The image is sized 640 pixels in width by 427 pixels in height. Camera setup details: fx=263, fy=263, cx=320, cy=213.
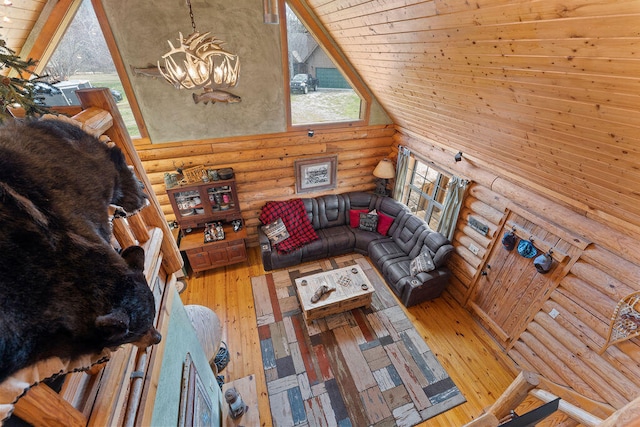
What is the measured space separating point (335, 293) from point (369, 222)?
183 centimetres

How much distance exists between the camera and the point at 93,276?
47cm

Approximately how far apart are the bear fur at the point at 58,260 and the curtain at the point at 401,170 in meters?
4.94

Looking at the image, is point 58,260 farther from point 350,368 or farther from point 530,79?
point 350,368

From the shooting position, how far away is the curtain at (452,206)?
12.8ft

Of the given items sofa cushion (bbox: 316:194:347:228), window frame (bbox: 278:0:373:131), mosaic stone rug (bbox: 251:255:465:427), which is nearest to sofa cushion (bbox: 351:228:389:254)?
sofa cushion (bbox: 316:194:347:228)

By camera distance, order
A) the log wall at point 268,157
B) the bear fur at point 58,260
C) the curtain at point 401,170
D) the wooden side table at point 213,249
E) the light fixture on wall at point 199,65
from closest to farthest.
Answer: the bear fur at point 58,260 < the light fixture on wall at point 199,65 < the log wall at point 268,157 < the wooden side table at point 213,249 < the curtain at point 401,170

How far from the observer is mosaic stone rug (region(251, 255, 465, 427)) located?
2.96 meters

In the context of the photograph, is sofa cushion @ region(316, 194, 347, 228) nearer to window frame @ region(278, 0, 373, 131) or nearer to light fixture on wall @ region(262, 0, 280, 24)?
window frame @ region(278, 0, 373, 131)

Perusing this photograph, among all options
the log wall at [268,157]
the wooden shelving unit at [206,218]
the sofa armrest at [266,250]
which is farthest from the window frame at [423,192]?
the wooden shelving unit at [206,218]

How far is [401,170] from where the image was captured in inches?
202

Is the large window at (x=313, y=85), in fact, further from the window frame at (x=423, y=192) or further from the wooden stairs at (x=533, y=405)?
the wooden stairs at (x=533, y=405)

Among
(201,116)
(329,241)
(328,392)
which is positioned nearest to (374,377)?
(328,392)

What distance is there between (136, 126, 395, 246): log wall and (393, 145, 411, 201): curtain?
0.45 meters

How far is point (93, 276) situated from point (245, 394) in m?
→ 3.24
